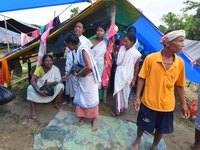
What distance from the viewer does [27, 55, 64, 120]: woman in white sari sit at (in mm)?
3621

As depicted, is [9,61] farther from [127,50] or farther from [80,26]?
[127,50]

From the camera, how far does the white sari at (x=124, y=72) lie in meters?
3.61

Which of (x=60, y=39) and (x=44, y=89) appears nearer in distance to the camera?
(x=44, y=89)

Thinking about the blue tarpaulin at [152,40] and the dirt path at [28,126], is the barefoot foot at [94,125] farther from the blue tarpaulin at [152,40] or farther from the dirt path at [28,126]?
the blue tarpaulin at [152,40]

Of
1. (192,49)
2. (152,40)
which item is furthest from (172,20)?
(152,40)

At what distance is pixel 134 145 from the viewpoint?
112 inches

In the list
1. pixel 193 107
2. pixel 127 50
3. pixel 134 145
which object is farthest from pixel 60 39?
pixel 193 107

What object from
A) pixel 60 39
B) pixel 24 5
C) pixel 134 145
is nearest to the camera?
pixel 134 145

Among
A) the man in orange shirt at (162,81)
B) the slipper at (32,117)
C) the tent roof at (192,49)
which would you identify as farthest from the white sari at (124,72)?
the tent roof at (192,49)

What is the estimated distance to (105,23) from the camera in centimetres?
446

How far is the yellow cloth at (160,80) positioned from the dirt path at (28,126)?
1123 millimetres

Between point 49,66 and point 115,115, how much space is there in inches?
57.7

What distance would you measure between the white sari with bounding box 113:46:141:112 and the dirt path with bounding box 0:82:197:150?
17.2 inches

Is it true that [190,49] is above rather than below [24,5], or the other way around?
below
